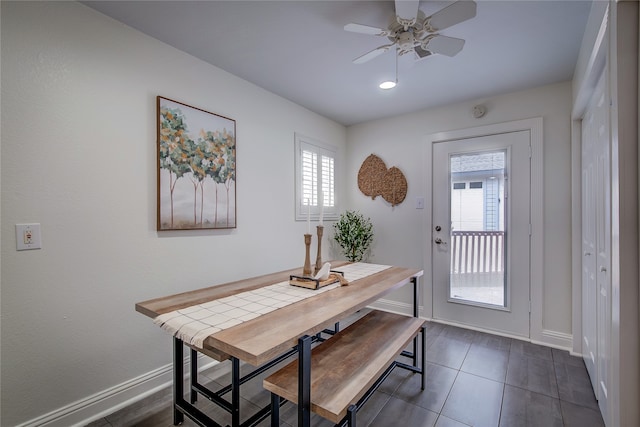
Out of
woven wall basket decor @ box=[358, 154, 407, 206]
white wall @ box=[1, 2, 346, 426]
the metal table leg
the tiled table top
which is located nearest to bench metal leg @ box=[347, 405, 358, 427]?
the tiled table top

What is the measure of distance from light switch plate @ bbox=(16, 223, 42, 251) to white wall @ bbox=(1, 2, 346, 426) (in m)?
0.03

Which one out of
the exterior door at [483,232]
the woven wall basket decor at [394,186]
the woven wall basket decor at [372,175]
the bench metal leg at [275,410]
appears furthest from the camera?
the woven wall basket decor at [372,175]

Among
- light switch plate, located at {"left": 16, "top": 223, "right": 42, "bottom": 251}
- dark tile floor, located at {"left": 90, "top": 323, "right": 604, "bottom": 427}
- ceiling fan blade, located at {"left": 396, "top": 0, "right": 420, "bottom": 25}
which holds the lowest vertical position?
dark tile floor, located at {"left": 90, "top": 323, "right": 604, "bottom": 427}

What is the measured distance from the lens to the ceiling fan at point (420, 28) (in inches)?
58.7

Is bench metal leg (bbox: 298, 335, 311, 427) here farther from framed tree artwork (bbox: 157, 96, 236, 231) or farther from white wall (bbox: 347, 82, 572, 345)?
white wall (bbox: 347, 82, 572, 345)

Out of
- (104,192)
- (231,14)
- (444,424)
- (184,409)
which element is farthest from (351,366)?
(231,14)

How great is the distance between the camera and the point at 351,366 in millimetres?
1456

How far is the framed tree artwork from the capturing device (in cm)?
207

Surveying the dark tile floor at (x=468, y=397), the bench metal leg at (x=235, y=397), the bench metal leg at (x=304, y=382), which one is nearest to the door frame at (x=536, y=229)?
the dark tile floor at (x=468, y=397)

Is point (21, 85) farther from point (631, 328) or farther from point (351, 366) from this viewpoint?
point (631, 328)

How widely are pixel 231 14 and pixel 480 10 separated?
1490 mm

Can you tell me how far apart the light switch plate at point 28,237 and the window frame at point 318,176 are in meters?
1.93

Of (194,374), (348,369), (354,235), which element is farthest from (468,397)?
(354,235)

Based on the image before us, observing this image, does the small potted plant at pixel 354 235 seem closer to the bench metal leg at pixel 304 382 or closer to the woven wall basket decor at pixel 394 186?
the woven wall basket decor at pixel 394 186
